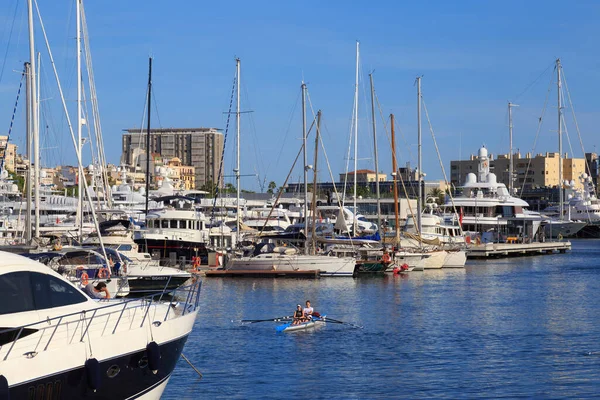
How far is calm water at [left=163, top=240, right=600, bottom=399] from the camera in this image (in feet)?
87.0

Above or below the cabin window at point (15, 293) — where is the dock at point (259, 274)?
below

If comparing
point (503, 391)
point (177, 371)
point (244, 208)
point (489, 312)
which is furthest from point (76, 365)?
point (244, 208)

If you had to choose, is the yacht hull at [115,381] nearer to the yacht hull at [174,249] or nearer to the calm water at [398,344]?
the calm water at [398,344]

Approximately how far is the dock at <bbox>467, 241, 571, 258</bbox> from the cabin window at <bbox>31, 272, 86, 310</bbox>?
232ft

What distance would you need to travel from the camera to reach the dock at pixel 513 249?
9094 centimetres

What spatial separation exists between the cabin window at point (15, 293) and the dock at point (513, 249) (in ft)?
235

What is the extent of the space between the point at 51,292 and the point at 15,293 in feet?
2.87

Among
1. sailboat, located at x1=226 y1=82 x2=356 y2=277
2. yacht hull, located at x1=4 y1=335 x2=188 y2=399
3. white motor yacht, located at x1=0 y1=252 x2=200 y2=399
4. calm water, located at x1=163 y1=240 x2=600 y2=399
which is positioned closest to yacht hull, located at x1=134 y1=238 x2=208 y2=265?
sailboat, located at x1=226 y1=82 x2=356 y2=277

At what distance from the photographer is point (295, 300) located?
47906mm

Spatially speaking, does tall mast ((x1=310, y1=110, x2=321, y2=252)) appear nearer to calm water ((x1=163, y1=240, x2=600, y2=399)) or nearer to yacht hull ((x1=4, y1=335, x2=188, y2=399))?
calm water ((x1=163, y1=240, x2=600, y2=399))

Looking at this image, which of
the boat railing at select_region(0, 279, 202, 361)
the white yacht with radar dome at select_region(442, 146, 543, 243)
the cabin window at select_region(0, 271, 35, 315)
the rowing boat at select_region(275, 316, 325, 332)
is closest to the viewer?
the boat railing at select_region(0, 279, 202, 361)

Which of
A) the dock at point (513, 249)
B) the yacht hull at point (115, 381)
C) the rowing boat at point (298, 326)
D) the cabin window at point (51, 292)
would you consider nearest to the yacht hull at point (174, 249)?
the rowing boat at point (298, 326)

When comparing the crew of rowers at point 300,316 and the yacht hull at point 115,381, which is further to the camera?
the crew of rowers at point 300,316

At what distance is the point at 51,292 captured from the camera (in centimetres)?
Result: 1791
